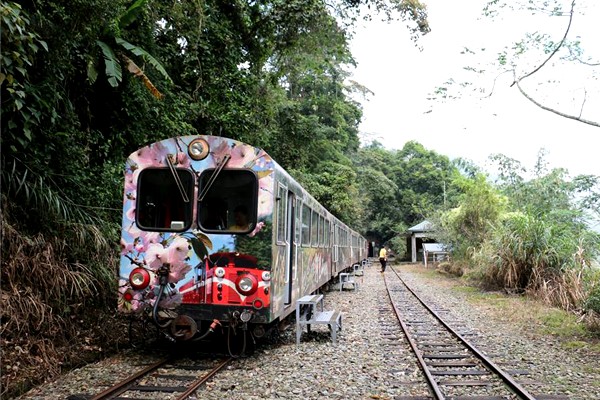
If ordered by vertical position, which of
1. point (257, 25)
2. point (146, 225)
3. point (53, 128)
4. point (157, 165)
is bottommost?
point (146, 225)

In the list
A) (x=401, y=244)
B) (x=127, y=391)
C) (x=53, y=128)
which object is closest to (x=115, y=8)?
(x=53, y=128)

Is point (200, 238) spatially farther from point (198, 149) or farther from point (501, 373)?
→ point (501, 373)

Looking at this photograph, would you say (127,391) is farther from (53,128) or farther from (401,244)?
Result: (401,244)

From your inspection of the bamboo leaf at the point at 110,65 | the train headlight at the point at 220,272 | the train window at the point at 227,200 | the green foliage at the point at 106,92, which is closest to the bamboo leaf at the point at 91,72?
the green foliage at the point at 106,92

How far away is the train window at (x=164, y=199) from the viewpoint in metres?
6.50

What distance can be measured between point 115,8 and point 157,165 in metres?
2.35

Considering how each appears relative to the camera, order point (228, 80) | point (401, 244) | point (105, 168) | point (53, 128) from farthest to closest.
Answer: point (401, 244)
point (228, 80)
point (105, 168)
point (53, 128)

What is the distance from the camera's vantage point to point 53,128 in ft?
23.9

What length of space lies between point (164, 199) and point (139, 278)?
1.05 meters

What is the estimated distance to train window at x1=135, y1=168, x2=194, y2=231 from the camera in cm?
650

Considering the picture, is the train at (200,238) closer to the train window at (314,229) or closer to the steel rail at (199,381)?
the steel rail at (199,381)

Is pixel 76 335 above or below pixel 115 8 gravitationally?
below

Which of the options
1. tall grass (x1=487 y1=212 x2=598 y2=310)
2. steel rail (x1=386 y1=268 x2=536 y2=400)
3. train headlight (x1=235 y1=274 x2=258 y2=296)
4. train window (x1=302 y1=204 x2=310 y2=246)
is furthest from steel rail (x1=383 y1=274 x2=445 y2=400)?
tall grass (x1=487 y1=212 x2=598 y2=310)

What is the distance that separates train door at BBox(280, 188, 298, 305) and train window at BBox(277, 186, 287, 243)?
198mm
